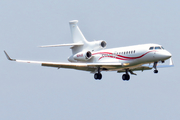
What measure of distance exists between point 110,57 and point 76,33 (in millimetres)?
8517

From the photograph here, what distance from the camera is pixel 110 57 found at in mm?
47812

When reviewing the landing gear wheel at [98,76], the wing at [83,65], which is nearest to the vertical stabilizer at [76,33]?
the wing at [83,65]

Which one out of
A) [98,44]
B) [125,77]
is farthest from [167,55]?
[98,44]

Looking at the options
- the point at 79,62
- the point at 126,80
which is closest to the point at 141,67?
the point at 126,80

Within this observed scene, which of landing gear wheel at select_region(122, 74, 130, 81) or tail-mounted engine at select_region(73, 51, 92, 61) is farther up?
tail-mounted engine at select_region(73, 51, 92, 61)

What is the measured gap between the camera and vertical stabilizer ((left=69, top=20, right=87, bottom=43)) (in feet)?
176

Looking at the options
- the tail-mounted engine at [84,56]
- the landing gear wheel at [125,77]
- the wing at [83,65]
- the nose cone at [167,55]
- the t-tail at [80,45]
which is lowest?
the landing gear wheel at [125,77]

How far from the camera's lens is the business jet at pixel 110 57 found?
44.2m

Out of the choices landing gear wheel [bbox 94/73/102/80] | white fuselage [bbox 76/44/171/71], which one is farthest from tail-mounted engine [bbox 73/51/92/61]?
landing gear wheel [bbox 94/73/102/80]

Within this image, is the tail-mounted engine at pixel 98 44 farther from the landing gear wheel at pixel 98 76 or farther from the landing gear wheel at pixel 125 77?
the landing gear wheel at pixel 125 77

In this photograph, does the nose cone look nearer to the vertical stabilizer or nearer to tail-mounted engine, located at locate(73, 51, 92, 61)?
tail-mounted engine, located at locate(73, 51, 92, 61)

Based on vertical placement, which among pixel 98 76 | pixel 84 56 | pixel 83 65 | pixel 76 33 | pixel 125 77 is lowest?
pixel 125 77

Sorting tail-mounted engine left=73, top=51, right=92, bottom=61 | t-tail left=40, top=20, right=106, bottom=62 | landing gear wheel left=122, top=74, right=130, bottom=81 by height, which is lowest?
landing gear wheel left=122, top=74, right=130, bottom=81

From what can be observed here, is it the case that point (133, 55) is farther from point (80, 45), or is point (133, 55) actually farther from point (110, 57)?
point (80, 45)
